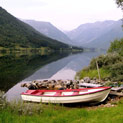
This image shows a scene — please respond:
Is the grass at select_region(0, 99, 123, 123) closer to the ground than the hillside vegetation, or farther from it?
closer to the ground

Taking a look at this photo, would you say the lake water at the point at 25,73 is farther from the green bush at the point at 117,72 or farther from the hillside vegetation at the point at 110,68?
the green bush at the point at 117,72

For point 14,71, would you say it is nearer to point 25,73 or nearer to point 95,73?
point 25,73

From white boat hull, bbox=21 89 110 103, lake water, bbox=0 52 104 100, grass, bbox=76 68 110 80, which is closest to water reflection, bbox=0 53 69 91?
lake water, bbox=0 52 104 100

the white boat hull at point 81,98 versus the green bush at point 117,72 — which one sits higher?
the green bush at point 117,72

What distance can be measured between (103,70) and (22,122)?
18.2 meters

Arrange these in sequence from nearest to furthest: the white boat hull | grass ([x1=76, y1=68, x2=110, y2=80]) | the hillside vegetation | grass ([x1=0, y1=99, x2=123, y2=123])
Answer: grass ([x1=0, y1=99, x2=123, y2=123])
the white boat hull
the hillside vegetation
grass ([x1=76, y1=68, x2=110, y2=80])

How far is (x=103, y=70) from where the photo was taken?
2403 centimetres

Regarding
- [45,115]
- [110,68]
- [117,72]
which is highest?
[110,68]

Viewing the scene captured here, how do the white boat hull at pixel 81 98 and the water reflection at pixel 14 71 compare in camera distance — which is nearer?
the white boat hull at pixel 81 98

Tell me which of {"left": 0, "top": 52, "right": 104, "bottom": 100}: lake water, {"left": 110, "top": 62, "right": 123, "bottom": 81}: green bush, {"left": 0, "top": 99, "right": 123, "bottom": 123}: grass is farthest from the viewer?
{"left": 0, "top": 52, "right": 104, "bottom": 100}: lake water

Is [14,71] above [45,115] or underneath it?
above

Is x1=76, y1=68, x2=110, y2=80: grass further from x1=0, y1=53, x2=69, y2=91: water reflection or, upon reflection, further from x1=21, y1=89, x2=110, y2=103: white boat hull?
x1=0, y1=53, x2=69, y2=91: water reflection

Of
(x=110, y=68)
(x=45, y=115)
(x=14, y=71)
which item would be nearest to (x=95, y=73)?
(x=110, y=68)

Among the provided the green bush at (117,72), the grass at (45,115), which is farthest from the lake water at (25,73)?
the green bush at (117,72)
